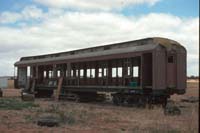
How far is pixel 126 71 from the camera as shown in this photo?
23.9m

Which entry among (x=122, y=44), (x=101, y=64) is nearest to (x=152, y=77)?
(x=122, y=44)

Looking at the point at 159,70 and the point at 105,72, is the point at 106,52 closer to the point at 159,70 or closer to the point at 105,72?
the point at 105,72

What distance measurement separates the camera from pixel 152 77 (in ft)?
70.5

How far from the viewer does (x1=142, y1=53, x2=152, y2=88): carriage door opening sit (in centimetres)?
2192

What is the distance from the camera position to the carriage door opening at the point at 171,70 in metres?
22.1

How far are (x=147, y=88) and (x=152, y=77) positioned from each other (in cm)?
84

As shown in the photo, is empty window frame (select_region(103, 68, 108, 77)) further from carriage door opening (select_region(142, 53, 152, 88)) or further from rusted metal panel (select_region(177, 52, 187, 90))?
rusted metal panel (select_region(177, 52, 187, 90))

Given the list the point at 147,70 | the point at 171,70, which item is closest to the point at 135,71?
the point at 147,70

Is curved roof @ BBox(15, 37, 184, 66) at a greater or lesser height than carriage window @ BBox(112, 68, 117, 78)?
greater

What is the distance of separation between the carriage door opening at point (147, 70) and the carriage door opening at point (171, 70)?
3.20 feet

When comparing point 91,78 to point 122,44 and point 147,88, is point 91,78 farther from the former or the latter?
point 147,88

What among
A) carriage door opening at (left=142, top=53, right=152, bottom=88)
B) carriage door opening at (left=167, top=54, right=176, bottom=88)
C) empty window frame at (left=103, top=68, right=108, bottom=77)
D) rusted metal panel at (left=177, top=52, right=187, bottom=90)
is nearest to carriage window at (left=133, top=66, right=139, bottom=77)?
carriage door opening at (left=142, top=53, right=152, bottom=88)

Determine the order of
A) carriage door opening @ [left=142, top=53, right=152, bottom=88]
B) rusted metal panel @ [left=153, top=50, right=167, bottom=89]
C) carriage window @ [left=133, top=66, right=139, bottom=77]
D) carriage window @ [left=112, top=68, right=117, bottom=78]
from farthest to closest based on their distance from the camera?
carriage window @ [left=112, top=68, right=117, bottom=78]
carriage window @ [left=133, top=66, right=139, bottom=77]
carriage door opening @ [left=142, top=53, right=152, bottom=88]
rusted metal panel @ [left=153, top=50, right=167, bottom=89]

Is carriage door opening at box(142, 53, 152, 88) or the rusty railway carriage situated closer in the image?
the rusty railway carriage
